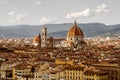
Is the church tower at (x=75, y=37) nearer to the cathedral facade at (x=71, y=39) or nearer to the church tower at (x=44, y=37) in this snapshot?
the cathedral facade at (x=71, y=39)

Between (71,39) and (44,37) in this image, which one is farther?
(44,37)

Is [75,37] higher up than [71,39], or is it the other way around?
[75,37]

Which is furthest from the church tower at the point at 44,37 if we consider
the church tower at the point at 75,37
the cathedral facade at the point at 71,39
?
the church tower at the point at 75,37

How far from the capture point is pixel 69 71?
50938mm

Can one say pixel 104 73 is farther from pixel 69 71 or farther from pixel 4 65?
pixel 4 65

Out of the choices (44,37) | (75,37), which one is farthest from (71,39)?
(44,37)

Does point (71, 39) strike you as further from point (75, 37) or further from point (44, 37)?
point (44, 37)

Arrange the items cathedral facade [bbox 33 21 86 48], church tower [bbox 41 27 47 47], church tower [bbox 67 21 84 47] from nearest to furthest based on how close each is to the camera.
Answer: church tower [bbox 67 21 84 47]
cathedral facade [bbox 33 21 86 48]
church tower [bbox 41 27 47 47]

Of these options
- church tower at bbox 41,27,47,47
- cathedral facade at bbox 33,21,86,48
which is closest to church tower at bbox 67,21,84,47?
cathedral facade at bbox 33,21,86,48

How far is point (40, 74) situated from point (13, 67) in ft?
18.8

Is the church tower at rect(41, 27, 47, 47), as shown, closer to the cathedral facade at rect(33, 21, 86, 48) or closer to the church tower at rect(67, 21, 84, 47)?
the cathedral facade at rect(33, 21, 86, 48)

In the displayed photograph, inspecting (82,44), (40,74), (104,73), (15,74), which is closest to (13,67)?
(15,74)

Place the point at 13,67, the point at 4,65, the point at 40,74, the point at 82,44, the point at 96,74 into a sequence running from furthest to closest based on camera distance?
1. the point at 82,44
2. the point at 4,65
3. the point at 13,67
4. the point at 40,74
5. the point at 96,74

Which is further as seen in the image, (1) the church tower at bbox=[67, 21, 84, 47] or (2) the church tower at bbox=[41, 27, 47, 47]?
(2) the church tower at bbox=[41, 27, 47, 47]
